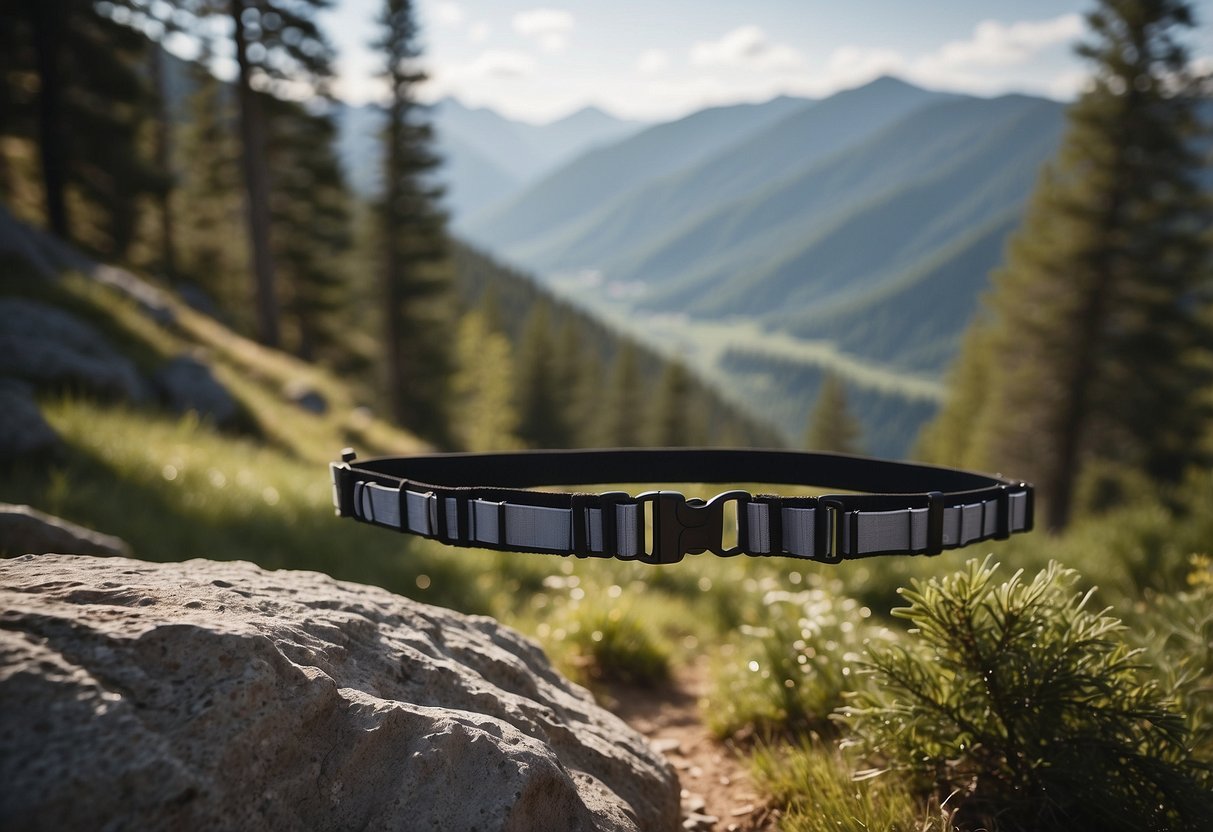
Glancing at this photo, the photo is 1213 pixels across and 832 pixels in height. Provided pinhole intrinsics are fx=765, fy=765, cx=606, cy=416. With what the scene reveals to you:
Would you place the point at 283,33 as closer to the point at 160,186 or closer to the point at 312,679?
the point at 160,186

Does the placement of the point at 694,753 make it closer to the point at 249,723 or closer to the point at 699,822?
the point at 699,822

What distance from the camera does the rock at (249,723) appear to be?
1485 millimetres

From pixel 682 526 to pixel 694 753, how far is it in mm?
1601

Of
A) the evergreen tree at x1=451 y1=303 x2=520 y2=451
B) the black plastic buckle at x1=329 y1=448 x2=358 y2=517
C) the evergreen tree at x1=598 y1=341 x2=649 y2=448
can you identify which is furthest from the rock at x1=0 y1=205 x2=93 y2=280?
the evergreen tree at x1=598 y1=341 x2=649 y2=448

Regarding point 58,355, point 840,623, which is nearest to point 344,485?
point 840,623

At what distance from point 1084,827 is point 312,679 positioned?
7.87 ft

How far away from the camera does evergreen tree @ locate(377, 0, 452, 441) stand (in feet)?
101

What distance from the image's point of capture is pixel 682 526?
2758mm

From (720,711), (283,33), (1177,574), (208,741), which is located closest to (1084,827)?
(720,711)

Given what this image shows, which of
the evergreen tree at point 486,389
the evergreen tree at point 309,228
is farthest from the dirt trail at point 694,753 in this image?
the evergreen tree at point 486,389

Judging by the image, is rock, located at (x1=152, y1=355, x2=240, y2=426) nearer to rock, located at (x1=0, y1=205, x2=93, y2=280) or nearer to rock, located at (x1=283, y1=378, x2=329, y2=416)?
rock, located at (x1=0, y1=205, x2=93, y2=280)

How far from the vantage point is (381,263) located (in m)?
33.2

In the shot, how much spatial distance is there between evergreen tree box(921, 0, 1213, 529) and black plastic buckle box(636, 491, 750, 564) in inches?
950

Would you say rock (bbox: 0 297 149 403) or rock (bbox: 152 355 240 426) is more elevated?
rock (bbox: 0 297 149 403)
